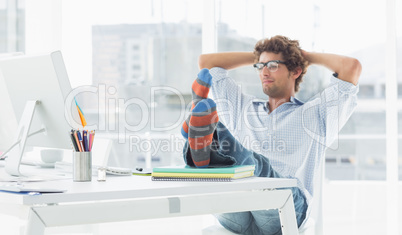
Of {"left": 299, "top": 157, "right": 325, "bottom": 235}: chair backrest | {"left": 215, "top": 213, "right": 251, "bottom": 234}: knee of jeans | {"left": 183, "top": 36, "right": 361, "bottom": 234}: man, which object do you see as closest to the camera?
{"left": 215, "top": 213, "right": 251, "bottom": 234}: knee of jeans

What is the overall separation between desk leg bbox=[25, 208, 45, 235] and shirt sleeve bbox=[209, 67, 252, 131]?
180 cm

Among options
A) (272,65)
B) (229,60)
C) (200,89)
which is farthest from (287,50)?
(200,89)

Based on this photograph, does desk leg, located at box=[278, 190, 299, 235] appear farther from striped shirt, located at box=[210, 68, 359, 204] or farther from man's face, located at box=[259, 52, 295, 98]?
man's face, located at box=[259, 52, 295, 98]

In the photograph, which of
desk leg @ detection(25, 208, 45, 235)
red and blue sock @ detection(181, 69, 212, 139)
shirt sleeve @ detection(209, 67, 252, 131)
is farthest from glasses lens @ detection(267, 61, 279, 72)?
desk leg @ detection(25, 208, 45, 235)

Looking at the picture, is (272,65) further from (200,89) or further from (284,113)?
(200,89)

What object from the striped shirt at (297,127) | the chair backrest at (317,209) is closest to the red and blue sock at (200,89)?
the chair backrest at (317,209)

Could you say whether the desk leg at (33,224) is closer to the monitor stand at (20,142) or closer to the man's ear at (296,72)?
the monitor stand at (20,142)

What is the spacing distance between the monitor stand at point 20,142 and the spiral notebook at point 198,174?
15.0 inches

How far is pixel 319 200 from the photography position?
2.02m

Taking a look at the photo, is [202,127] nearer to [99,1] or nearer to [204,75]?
[204,75]

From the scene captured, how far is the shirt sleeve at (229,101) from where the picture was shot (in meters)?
2.71

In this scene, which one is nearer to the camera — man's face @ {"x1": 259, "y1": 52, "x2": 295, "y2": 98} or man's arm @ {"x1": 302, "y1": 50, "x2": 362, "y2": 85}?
man's arm @ {"x1": 302, "y1": 50, "x2": 362, "y2": 85}

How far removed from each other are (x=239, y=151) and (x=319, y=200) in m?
0.66

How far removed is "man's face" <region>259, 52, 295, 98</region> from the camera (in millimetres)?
2707
